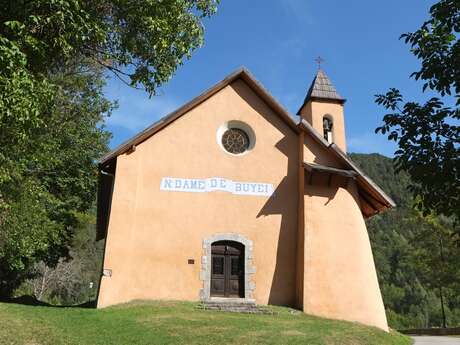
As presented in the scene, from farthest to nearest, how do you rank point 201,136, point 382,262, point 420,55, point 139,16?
point 382,262
point 201,136
point 139,16
point 420,55

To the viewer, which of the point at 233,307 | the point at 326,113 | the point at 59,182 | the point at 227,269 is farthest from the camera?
the point at 59,182

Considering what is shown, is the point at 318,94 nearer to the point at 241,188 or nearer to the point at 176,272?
the point at 241,188

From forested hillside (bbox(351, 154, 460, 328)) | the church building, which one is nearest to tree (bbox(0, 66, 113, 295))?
the church building

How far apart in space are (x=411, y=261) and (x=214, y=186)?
1736 centimetres

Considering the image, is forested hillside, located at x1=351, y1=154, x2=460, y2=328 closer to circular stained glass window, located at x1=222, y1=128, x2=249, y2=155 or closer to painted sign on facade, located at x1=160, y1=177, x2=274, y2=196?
painted sign on facade, located at x1=160, y1=177, x2=274, y2=196

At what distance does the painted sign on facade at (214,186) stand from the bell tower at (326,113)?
217 inches

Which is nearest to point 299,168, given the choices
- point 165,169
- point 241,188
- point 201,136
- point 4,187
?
point 241,188

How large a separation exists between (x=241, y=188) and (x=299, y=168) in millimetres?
2434

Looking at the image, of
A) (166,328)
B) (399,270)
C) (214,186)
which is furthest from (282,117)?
(399,270)

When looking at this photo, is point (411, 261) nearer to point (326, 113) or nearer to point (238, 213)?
point (326, 113)

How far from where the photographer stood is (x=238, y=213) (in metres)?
16.5

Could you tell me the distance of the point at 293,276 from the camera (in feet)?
53.1

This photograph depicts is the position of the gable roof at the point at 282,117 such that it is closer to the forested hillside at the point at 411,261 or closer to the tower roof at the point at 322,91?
the forested hillside at the point at 411,261

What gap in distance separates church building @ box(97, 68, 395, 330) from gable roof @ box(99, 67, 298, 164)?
0.17ft
